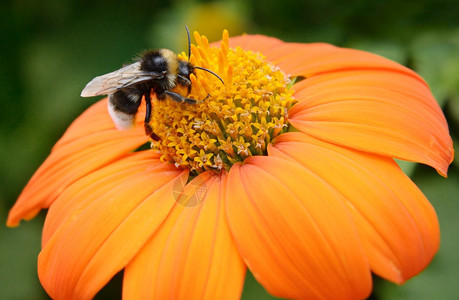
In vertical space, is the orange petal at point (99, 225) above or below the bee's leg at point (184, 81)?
below

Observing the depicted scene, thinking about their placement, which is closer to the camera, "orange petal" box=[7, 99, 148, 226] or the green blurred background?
"orange petal" box=[7, 99, 148, 226]

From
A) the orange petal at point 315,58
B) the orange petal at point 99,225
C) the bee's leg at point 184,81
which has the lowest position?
the orange petal at point 99,225

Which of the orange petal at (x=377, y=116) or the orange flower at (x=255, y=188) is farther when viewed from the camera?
the orange petal at (x=377, y=116)

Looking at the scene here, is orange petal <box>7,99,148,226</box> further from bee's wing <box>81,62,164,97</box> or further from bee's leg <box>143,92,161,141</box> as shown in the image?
bee's wing <box>81,62,164,97</box>

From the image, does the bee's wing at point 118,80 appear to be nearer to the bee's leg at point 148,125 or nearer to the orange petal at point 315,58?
the bee's leg at point 148,125

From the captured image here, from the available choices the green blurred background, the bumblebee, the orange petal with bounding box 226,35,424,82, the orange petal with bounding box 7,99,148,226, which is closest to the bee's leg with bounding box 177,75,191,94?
the bumblebee

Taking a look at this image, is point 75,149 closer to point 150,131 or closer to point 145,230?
point 150,131

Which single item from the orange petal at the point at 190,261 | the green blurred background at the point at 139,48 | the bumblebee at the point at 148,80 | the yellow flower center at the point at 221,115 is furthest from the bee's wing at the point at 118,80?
the green blurred background at the point at 139,48
